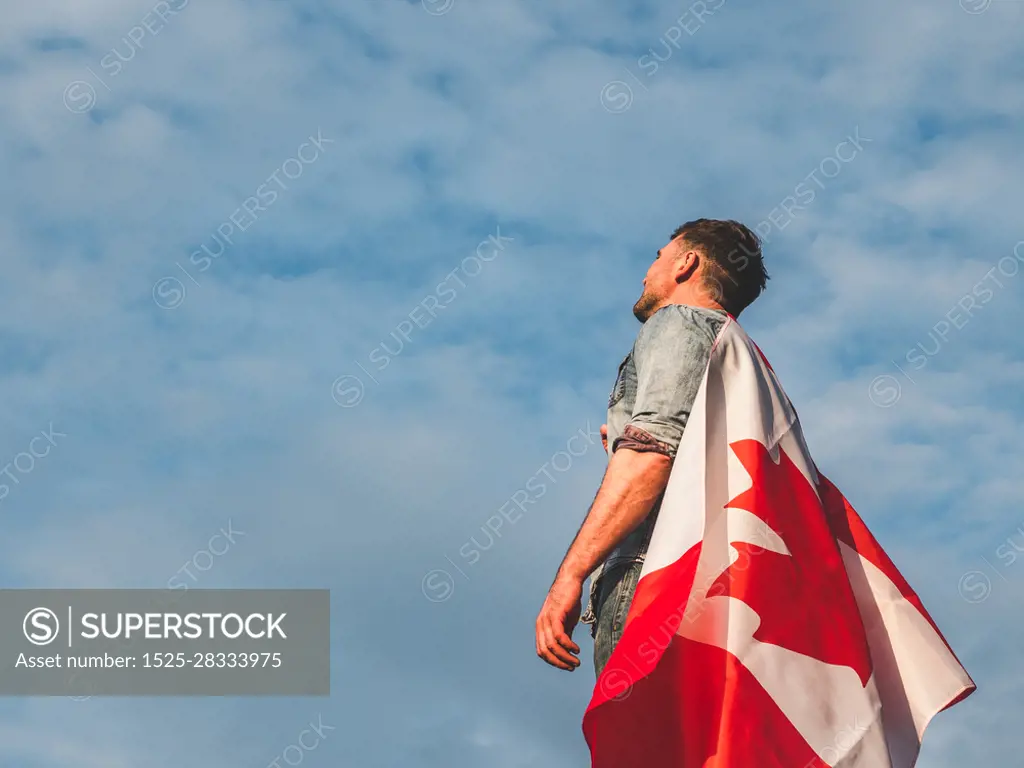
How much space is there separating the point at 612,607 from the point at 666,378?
0.89 meters

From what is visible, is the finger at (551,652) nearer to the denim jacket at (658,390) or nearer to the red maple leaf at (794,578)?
the denim jacket at (658,390)

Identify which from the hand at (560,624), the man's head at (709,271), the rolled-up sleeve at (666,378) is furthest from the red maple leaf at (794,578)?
the man's head at (709,271)

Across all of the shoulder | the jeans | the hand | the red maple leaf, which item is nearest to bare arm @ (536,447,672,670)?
the hand

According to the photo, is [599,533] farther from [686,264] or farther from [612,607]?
[686,264]

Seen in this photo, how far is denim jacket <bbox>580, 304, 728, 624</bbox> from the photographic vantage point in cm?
488

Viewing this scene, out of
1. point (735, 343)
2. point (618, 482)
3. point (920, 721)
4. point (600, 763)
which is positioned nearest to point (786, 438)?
point (735, 343)

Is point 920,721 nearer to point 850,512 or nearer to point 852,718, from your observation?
point 852,718

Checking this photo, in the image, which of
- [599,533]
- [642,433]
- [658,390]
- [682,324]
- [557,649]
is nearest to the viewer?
[557,649]

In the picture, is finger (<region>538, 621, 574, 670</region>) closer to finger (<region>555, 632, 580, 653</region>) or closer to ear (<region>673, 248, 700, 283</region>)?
finger (<region>555, 632, 580, 653</region>)

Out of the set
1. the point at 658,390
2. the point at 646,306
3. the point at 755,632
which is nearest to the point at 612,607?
the point at 755,632

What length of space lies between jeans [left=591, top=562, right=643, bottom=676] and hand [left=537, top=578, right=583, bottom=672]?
0.65 feet

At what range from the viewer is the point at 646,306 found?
18.9 feet

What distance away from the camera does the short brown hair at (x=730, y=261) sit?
→ 5.67 meters

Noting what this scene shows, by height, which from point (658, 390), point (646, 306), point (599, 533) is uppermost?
point (646, 306)
